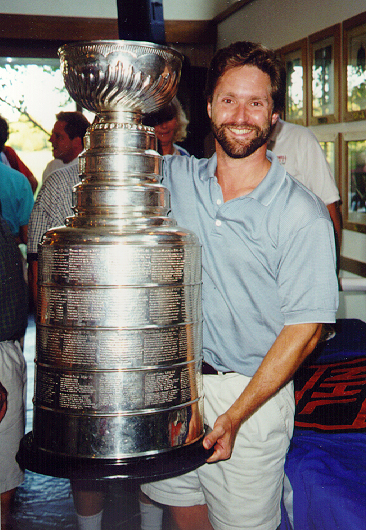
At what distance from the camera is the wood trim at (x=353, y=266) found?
3187mm

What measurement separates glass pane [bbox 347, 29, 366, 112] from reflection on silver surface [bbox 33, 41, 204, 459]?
2.25m

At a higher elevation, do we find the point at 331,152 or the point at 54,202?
the point at 331,152

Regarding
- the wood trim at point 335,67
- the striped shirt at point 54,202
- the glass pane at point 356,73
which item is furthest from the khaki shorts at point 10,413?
the wood trim at point 335,67

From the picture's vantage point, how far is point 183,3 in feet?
12.9

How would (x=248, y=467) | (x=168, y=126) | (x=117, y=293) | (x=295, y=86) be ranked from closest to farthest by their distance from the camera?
1. (x=117, y=293)
2. (x=248, y=467)
3. (x=168, y=126)
4. (x=295, y=86)

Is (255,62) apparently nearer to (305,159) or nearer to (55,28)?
(305,159)

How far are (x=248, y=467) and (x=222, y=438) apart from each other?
29cm

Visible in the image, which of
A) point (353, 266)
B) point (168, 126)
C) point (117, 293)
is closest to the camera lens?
point (117, 293)

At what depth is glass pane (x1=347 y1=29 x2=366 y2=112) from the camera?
9.73ft

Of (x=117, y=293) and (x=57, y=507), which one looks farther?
(x=57, y=507)

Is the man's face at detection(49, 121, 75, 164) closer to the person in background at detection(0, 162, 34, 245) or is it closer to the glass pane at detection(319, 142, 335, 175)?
the person in background at detection(0, 162, 34, 245)

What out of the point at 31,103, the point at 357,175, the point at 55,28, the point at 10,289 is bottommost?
the point at 10,289

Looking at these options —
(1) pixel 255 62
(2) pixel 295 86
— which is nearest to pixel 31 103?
(2) pixel 295 86

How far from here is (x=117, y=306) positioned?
909mm
